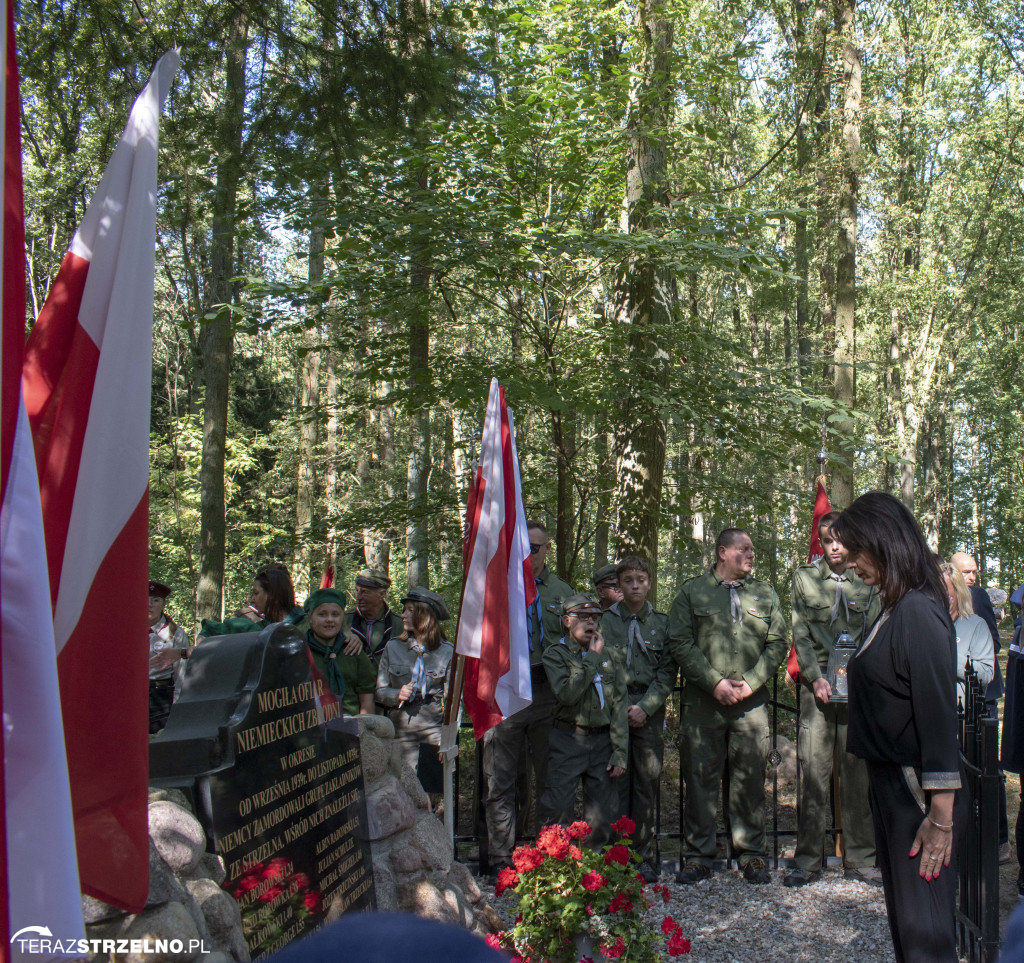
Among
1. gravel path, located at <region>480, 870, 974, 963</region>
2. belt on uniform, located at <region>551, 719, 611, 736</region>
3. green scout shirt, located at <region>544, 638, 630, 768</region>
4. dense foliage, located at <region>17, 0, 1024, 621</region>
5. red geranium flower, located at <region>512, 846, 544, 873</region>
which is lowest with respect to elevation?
gravel path, located at <region>480, 870, 974, 963</region>

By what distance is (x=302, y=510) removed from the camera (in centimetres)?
1725

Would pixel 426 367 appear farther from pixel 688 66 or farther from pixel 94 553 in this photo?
pixel 94 553

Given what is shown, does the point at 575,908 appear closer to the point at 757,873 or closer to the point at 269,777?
the point at 269,777

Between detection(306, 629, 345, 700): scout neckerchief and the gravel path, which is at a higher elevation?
detection(306, 629, 345, 700): scout neckerchief

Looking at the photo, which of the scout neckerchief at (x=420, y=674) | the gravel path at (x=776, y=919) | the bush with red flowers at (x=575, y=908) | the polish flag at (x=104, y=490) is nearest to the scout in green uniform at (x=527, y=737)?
the gravel path at (x=776, y=919)

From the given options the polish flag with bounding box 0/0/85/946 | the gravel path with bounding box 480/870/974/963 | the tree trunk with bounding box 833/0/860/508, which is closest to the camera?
the polish flag with bounding box 0/0/85/946

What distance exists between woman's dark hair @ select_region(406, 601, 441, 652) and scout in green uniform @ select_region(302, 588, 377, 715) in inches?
16.1

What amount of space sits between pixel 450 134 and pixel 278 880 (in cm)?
573

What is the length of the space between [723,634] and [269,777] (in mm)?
3575

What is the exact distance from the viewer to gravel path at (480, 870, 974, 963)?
16.5ft

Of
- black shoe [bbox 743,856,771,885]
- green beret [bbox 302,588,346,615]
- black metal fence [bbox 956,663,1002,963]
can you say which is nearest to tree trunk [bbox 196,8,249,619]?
green beret [bbox 302,588,346,615]

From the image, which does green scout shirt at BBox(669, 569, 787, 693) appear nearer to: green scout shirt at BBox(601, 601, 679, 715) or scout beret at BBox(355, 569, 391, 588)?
green scout shirt at BBox(601, 601, 679, 715)

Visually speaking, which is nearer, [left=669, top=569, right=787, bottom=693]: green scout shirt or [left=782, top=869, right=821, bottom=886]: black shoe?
[left=782, top=869, right=821, bottom=886]: black shoe

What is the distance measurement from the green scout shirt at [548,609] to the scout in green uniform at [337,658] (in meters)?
1.15
